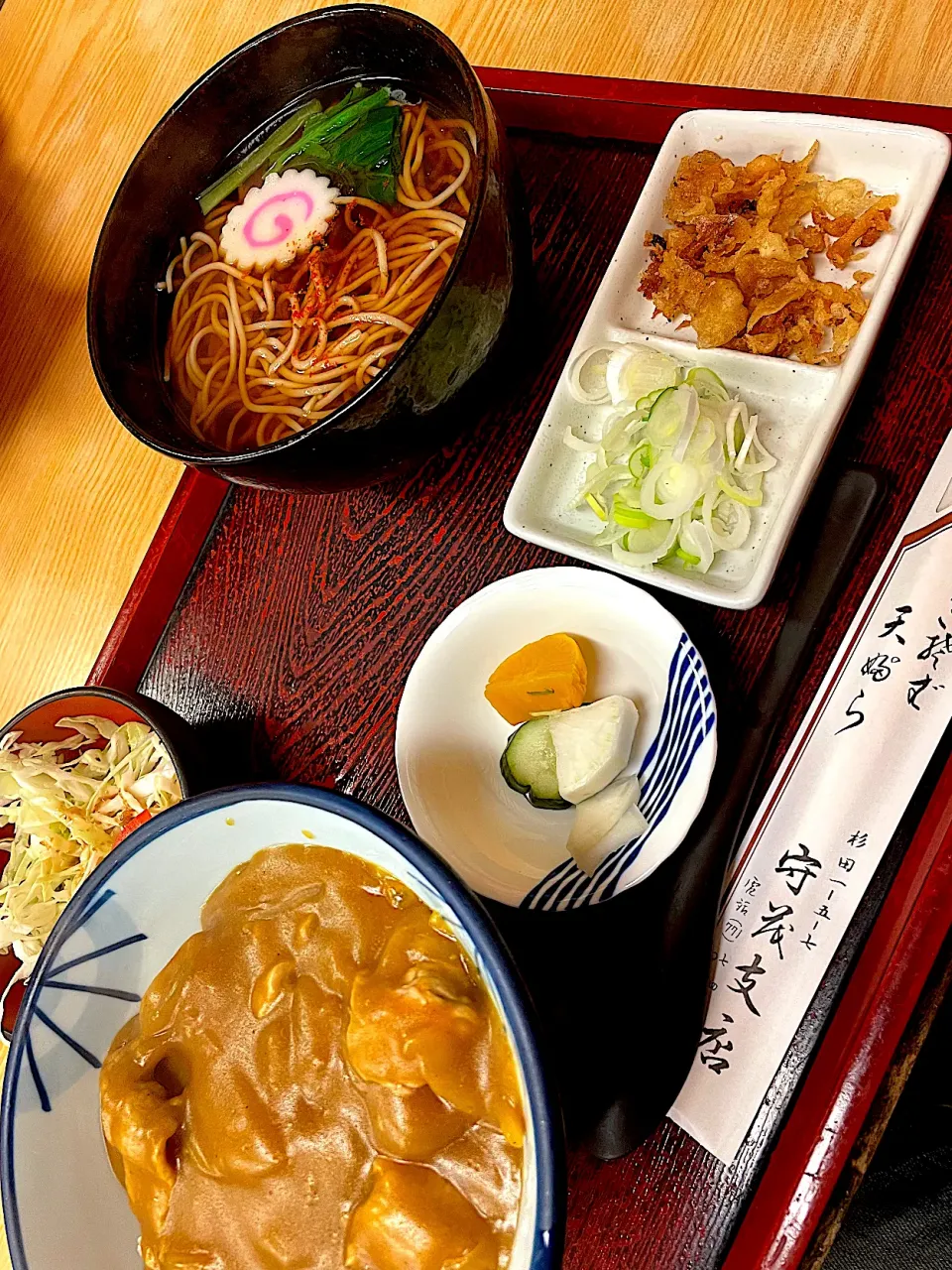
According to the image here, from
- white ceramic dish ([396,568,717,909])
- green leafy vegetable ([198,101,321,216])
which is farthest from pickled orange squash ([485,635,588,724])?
green leafy vegetable ([198,101,321,216])

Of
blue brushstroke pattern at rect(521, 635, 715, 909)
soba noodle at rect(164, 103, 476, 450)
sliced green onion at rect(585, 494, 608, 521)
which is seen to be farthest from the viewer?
soba noodle at rect(164, 103, 476, 450)

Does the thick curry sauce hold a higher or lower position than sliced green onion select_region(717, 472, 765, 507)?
lower

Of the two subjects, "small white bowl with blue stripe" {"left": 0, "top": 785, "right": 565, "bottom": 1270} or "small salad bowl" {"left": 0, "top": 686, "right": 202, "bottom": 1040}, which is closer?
"small white bowl with blue stripe" {"left": 0, "top": 785, "right": 565, "bottom": 1270}

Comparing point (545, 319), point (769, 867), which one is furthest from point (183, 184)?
point (769, 867)

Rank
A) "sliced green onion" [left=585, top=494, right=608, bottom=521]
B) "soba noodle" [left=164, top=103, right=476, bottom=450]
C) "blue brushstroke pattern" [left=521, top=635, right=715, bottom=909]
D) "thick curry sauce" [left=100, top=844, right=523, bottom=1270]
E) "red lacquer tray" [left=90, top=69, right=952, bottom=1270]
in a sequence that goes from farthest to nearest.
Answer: "soba noodle" [left=164, top=103, right=476, bottom=450] → "sliced green onion" [left=585, top=494, right=608, bottom=521] → "blue brushstroke pattern" [left=521, top=635, right=715, bottom=909] → "red lacquer tray" [left=90, top=69, right=952, bottom=1270] → "thick curry sauce" [left=100, top=844, right=523, bottom=1270]

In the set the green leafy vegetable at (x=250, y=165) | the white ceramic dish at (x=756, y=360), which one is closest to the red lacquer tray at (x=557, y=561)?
the white ceramic dish at (x=756, y=360)

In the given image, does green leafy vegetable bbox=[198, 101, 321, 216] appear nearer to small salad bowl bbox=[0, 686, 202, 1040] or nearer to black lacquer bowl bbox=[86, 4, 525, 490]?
black lacquer bowl bbox=[86, 4, 525, 490]

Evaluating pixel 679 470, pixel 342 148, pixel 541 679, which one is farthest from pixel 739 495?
pixel 342 148

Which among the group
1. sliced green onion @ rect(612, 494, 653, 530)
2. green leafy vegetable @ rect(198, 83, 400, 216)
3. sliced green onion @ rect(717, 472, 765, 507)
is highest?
green leafy vegetable @ rect(198, 83, 400, 216)

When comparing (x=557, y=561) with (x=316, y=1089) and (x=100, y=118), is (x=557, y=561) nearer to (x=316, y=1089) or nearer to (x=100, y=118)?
(x=316, y=1089)
